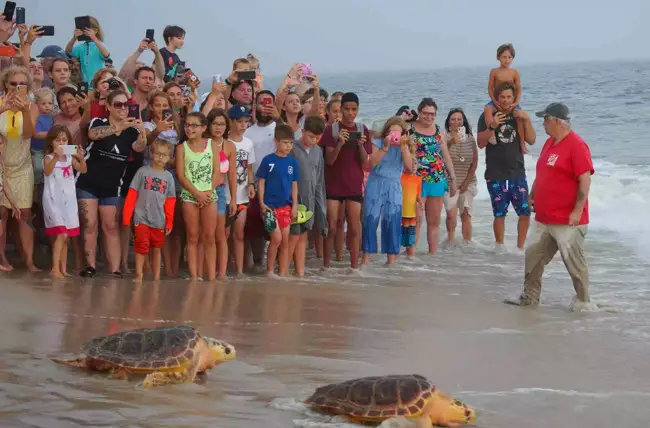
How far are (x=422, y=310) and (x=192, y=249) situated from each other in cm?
185

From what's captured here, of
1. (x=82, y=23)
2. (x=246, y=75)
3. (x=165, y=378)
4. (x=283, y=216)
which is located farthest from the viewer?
(x=82, y=23)

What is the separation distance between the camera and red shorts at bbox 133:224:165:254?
25.3ft

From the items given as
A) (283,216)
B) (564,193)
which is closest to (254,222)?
(283,216)

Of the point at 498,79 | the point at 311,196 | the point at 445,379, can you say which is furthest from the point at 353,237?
the point at 445,379

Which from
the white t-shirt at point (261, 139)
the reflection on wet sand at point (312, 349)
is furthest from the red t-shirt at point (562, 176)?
the white t-shirt at point (261, 139)

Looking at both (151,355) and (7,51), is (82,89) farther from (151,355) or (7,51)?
(151,355)

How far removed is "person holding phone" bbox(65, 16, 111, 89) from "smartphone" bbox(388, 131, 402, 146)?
2.93 m

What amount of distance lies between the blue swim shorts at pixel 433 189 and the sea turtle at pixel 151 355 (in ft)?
16.6

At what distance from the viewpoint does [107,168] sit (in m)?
7.82

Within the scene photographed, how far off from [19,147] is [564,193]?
3995 mm

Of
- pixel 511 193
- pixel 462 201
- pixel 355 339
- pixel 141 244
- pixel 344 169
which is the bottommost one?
pixel 355 339

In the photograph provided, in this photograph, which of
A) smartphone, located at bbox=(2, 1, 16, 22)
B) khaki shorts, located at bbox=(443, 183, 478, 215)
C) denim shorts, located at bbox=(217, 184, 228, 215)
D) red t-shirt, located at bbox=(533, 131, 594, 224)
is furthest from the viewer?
Answer: khaki shorts, located at bbox=(443, 183, 478, 215)

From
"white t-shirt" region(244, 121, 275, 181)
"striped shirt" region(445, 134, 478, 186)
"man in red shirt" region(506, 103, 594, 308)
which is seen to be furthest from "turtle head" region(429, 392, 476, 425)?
"striped shirt" region(445, 134, 478, 186)

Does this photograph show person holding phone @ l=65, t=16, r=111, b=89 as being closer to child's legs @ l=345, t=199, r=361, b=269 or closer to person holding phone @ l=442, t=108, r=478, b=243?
child's legs @ l=345, t=199, r=361, b=269
